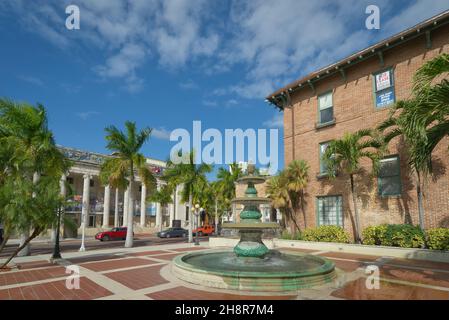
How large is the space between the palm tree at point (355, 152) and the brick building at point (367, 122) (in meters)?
0.84

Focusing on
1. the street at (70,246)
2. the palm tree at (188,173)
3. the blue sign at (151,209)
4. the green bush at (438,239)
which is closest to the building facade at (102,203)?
the blue sign at (151,209)

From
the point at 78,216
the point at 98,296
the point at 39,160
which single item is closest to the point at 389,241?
the point at 98,296

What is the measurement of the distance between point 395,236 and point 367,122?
Answer: 23.4 feet

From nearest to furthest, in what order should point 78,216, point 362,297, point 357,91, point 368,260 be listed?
point 362,297
point 368,260
point 357,91
point 78,216

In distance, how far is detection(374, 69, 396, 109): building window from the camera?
59.4 feet

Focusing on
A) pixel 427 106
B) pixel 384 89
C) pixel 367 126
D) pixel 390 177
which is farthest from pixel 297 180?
pixel 427 106

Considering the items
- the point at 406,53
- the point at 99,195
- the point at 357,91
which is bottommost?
the point at 99,195

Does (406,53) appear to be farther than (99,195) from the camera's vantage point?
No

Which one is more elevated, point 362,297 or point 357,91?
point 357,91

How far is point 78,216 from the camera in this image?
48906 millimetres

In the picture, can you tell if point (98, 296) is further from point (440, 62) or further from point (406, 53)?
point (406, 53)

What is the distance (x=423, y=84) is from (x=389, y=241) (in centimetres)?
1117

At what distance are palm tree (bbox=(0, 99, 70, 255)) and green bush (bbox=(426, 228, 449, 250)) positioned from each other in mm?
18230

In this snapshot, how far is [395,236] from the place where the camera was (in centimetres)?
1560
